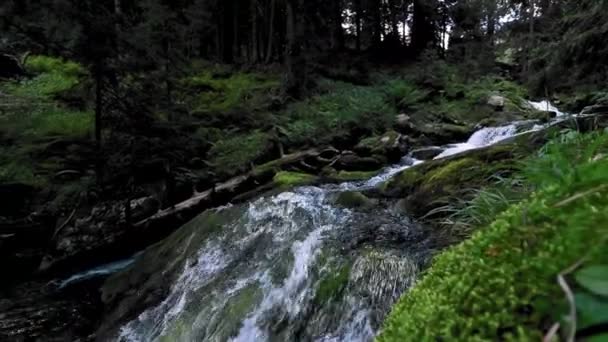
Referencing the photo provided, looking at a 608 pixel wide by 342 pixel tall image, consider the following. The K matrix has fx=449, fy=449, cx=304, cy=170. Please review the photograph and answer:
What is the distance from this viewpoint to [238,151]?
13.5m

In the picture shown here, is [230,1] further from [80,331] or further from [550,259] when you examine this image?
[550,259]

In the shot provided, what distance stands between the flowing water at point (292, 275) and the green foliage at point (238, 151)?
Answer: 5.10 meters

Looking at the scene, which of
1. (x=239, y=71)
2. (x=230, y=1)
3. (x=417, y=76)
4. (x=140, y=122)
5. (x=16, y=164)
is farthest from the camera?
(x=230, y=1)

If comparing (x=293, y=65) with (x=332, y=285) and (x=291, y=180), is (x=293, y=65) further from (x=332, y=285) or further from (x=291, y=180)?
(x=332, y=285)

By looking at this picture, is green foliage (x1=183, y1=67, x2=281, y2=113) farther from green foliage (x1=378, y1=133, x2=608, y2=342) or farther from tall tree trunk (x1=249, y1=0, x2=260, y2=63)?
green foliage (x1=378, y1=133, x2=608, y2=342)

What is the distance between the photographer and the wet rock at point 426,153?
11610 millimetres

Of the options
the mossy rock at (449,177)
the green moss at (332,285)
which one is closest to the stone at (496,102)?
the mossy rock at (449,177)

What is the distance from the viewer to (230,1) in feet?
Result: 93.8

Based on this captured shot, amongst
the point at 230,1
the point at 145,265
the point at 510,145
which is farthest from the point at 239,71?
the point at 510,145

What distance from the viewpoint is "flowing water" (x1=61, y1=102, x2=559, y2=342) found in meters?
4.28

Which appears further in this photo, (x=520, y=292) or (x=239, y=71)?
(x=239, y=71)

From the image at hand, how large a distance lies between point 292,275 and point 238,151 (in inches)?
348

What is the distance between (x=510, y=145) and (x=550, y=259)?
6.38 meters

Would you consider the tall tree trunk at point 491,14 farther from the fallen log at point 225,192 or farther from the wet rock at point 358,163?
the fallen log at point 225,192
